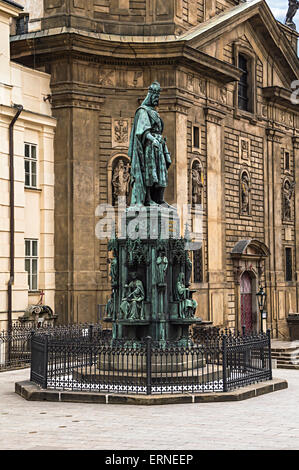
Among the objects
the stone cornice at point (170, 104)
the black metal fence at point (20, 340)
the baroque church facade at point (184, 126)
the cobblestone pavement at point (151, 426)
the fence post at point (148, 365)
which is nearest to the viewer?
the cobblestone pavement at point (151, 426)

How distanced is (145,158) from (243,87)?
898 inches

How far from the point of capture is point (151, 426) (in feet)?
41.6

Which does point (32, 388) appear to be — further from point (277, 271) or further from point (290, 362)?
point (277, 271)

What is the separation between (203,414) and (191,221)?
63.7ft

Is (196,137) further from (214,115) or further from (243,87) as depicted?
(243,87)

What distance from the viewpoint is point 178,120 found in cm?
3175

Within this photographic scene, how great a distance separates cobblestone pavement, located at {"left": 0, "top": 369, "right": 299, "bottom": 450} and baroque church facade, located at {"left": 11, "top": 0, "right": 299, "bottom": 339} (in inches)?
581

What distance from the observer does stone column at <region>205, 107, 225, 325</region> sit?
3431 cm

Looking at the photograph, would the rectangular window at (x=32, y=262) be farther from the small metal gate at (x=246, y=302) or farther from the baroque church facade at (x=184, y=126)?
the small metal gate at (x=246, y=302)

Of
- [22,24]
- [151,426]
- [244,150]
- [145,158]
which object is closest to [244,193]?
[244,150]

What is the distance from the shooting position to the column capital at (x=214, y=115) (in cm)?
3431

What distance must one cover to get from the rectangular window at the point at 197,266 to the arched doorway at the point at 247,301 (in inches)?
171

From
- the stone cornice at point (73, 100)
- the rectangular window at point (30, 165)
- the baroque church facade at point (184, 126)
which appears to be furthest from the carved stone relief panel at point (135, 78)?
the rectangular window at point (30, 165)

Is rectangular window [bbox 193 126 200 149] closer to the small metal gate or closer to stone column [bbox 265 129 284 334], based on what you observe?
the small metal gate
